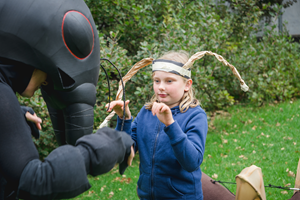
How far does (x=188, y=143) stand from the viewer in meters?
1.67

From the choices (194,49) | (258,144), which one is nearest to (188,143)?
(194,49)

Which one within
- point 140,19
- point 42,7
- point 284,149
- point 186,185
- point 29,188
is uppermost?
point 140,19

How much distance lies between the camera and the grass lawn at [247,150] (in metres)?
4.06

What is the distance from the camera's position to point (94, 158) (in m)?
1.03

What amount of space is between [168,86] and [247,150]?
12.7ft

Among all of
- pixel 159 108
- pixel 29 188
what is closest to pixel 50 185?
pixel 29 188

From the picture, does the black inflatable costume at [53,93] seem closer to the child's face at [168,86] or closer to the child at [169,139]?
the child at [169,139]

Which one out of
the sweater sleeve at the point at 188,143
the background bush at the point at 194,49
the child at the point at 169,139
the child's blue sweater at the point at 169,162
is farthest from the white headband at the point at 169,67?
the background bush at the point at 194,49

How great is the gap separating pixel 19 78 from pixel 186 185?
1337 millimetres

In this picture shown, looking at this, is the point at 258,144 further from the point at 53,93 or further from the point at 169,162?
the point at 53,93

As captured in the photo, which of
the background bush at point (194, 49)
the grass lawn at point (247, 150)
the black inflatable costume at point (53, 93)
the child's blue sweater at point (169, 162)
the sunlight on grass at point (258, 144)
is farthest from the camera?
the background bush at point (194, 49)

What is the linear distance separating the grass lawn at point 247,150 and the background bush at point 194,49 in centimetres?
56

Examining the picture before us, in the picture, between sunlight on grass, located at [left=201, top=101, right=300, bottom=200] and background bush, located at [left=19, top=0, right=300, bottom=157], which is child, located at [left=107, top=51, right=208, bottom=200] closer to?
background bush, located at [left=19, top=0, right=300, bottom=157]

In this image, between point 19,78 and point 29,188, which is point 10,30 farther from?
point 29,188
